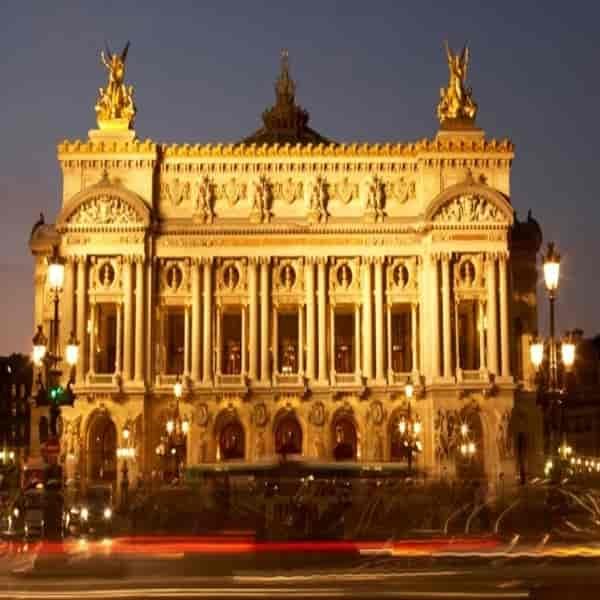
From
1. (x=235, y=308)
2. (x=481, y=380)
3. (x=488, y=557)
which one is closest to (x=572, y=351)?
(x=488, y=557)

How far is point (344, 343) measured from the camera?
84.2m

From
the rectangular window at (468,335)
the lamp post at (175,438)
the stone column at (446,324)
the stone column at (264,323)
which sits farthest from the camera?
the rectangular window at (468,335)

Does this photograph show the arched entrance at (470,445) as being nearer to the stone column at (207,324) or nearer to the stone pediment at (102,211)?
the stone column at (207,324)

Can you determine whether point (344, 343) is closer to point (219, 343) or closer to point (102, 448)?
point (219, 343)

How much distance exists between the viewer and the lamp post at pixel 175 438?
72.4 metres

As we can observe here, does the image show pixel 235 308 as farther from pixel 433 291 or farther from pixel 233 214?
pixel 433 291

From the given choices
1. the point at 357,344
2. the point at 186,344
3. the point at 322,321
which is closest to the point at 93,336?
the point at 186,344

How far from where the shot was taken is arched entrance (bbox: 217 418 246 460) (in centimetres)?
7962

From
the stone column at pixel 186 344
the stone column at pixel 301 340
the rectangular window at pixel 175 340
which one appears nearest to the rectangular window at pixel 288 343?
the stone column at pixel 301 340

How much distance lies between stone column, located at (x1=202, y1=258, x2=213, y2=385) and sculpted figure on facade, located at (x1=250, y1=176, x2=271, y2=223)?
3814 mm

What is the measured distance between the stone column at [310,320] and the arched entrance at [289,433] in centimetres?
281

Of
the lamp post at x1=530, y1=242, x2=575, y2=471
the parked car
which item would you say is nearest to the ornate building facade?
the parked car

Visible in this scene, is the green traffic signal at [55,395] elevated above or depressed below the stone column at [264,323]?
below

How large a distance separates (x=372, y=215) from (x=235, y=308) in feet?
31.7
